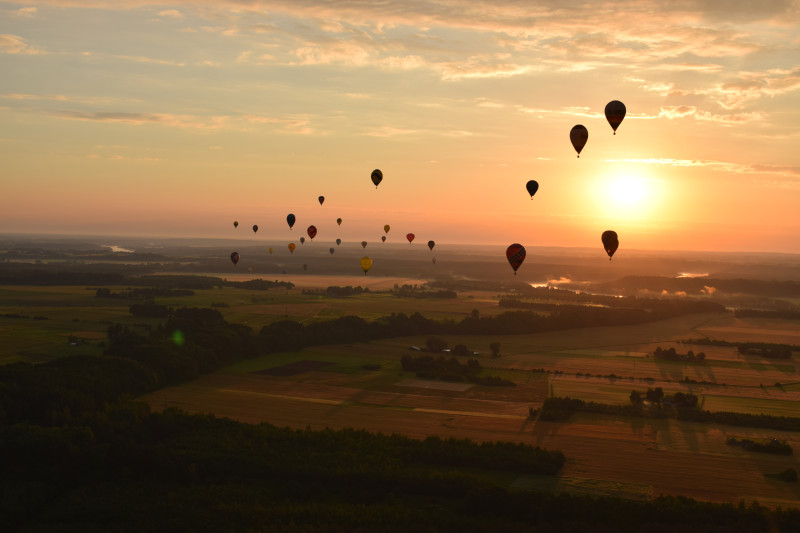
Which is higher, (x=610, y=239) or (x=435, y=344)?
(x=610, y=239)

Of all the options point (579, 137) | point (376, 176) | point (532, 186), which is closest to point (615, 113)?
point (579, 137)

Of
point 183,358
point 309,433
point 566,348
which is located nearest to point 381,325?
point 566,348

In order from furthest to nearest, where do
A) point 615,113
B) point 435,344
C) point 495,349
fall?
point 435,344 < point 495,349 < point 615,113

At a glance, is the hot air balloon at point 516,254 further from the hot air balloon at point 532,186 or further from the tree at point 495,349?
the tree at point 495,349

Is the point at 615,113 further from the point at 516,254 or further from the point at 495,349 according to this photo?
the point at 495,349

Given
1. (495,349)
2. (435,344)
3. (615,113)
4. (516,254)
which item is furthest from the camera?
(435,344)

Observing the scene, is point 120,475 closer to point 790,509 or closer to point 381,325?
point 790,509

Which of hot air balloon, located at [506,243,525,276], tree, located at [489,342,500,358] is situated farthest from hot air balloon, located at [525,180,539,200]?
tree, located at [489,342,500,358]

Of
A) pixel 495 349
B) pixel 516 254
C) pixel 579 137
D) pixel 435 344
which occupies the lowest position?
pixel 435 344
